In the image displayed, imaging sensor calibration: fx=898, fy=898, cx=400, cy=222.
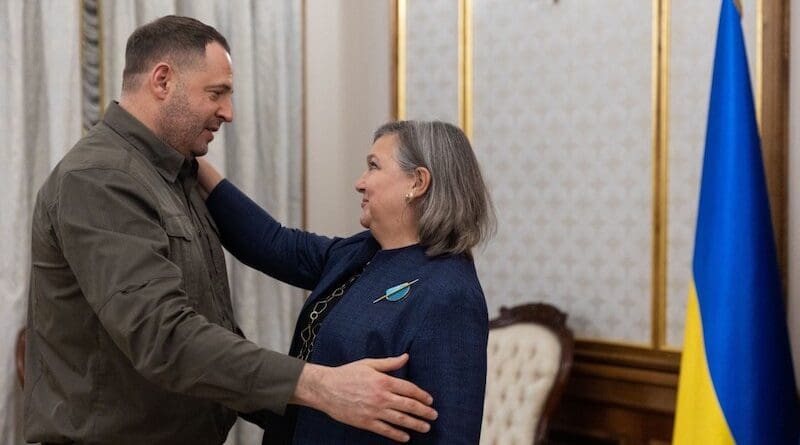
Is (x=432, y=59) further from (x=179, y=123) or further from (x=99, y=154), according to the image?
(x=99, y=154)

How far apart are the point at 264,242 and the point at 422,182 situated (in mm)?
625

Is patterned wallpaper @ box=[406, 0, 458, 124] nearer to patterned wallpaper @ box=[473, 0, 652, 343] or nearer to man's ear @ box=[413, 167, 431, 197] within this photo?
patterned wallpaper @ box=[473, 0, 652, 343]

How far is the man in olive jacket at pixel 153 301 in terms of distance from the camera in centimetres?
179

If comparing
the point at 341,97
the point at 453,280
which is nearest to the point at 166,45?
the point at 453,280

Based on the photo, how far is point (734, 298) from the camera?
279 cm

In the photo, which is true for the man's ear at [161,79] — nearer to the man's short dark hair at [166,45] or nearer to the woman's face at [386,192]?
the man's short dark hair at [166,45]

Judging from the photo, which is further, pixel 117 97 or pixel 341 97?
pixel 341 97

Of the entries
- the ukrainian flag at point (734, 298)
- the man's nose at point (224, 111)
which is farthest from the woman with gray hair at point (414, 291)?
the ukrainian flag at point (734, 298)

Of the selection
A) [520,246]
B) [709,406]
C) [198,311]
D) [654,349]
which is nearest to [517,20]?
[520,246]

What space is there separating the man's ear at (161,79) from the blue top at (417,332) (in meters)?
0.60

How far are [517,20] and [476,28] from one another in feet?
0.73

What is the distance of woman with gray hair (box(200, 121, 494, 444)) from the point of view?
6.15 ft

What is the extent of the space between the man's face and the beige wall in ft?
6.51

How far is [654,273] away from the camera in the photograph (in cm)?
338
